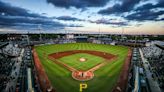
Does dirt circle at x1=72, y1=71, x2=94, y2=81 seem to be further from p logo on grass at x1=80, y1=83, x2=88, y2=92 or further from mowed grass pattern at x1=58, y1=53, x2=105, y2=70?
mowed grass pattern at x1=58, y1=53, x2=105, y2=70

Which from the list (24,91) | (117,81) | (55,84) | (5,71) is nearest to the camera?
(24,91)

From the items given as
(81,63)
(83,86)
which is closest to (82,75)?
(83,86)

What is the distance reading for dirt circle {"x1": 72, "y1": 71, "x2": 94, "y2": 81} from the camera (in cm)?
2322

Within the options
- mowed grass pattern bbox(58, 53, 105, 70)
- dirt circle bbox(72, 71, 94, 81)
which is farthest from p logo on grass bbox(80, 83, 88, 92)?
mowed grass pattern bbox(58, 53, 105, 70)

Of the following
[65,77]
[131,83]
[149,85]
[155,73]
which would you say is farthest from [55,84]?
[155,73]

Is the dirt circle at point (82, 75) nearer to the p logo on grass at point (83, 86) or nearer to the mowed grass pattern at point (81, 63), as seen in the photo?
the p logo on grass at point (83, 86)

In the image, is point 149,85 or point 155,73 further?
point 155,73

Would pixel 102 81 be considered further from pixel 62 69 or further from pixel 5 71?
pixel 5 71

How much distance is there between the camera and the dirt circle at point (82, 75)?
914 inches

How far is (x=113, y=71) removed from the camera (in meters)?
27.6

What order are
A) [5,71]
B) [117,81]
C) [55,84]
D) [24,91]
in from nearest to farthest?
[24,91] < [55,84] < [117,81] < [5,71]

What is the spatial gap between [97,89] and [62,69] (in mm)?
11144

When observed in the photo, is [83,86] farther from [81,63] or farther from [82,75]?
[81,63]

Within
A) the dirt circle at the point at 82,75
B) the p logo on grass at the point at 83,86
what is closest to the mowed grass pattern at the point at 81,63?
the dirt circle at the point at 82,75
